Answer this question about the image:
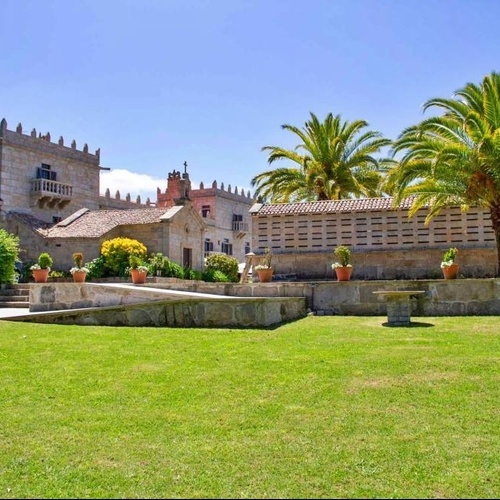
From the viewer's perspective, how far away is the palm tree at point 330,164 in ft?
89.0

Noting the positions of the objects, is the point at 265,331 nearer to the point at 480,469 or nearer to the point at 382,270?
the point at 480,469

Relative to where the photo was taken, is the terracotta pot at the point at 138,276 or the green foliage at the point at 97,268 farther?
the green foliage at the point at 97,268

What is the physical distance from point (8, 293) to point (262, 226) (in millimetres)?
8836

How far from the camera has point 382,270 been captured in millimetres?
17938

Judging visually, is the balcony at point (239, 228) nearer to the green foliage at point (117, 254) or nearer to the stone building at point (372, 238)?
the green foliage at point (117, 254)

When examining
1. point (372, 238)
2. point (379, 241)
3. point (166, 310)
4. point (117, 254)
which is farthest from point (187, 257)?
point (166, 310)

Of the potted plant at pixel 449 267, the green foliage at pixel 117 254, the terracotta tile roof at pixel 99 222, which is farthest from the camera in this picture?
the terracotta tile roof at pixel 99 222

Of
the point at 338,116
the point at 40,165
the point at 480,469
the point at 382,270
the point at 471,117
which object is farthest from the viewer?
the point at 40,165

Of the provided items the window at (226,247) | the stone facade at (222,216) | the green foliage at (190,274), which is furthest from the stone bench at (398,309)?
the window at (226,247)

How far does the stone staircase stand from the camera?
16797 millimetres

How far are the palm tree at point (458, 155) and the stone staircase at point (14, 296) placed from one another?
11.6m

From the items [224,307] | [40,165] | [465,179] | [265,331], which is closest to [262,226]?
[465,179]

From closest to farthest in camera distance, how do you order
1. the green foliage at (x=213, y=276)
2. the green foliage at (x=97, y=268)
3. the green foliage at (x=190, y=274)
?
the green foliage at (x=97, y=268) → the green foliage at (x=190, y=274) → the green foliage at (x=213, y=276)

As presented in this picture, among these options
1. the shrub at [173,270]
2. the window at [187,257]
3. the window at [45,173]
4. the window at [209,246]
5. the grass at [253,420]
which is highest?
the window at [45,173]
